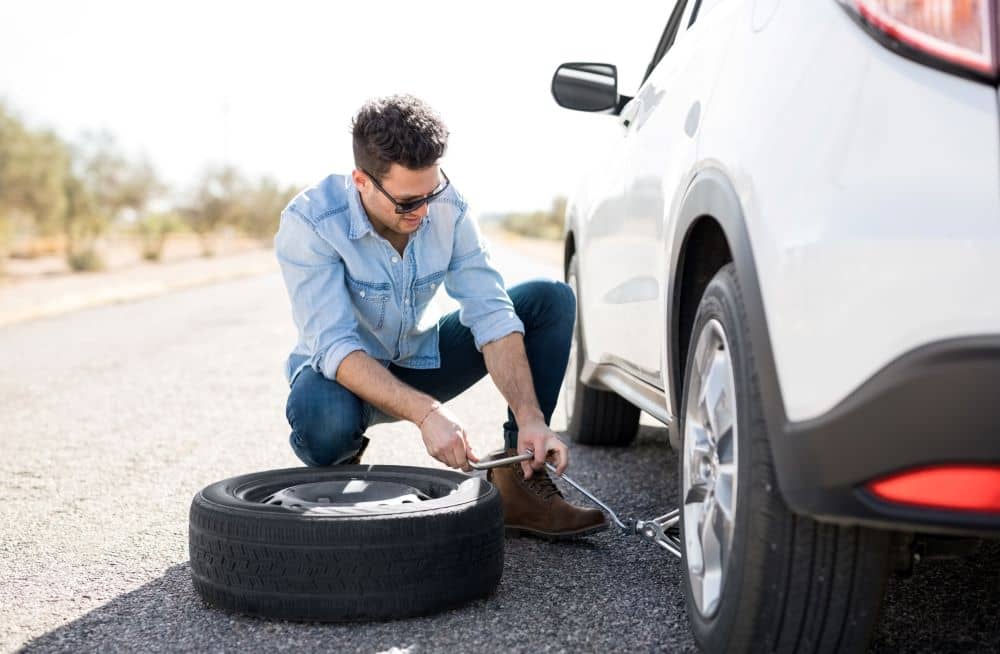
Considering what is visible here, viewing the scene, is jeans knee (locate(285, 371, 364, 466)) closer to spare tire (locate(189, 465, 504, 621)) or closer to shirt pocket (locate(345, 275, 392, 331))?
shirt pocket (locate(345, 275, 392, 331))

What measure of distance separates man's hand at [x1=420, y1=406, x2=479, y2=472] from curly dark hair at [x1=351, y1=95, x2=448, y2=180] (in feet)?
2.49

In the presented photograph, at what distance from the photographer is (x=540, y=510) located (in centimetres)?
354

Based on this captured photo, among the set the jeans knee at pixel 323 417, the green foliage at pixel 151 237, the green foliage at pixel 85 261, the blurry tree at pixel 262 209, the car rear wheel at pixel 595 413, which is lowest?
the blurry tree at pixel 262 209

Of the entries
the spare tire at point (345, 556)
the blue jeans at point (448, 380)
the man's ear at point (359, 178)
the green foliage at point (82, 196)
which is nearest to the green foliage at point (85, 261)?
→ the green foliage at point (82, 196)

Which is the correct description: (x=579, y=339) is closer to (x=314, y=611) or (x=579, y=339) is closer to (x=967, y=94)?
(x=314, y=611)

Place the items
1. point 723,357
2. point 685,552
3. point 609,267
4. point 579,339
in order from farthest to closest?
point 579,339, point 609,267, point 685,552, point 723,357

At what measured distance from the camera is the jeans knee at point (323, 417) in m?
3.52

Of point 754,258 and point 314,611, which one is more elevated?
point 754,258

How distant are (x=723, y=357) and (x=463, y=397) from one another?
17.2ft

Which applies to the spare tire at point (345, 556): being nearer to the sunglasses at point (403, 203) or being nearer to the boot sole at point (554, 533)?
the boot sole at point (554, 533)

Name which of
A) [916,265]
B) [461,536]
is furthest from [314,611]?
[916,265]

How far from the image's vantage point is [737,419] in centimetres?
208

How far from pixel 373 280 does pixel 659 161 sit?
3.59 ft

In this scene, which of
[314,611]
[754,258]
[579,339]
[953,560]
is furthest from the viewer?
[579,339]
